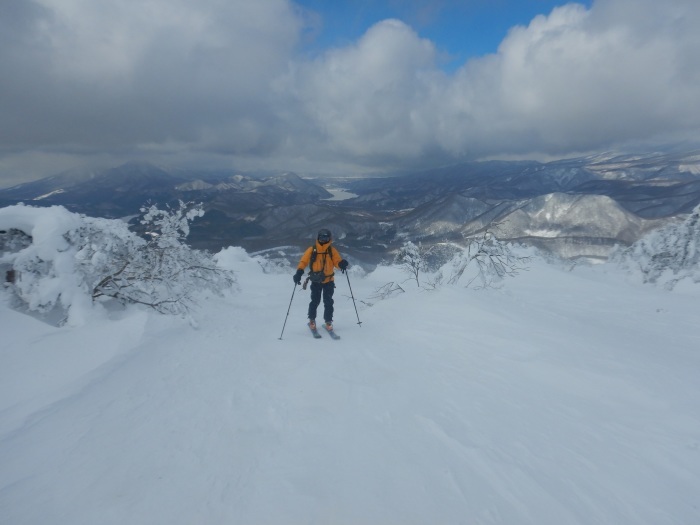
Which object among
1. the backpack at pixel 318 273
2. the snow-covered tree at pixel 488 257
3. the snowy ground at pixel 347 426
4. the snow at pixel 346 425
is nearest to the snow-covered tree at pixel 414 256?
the snow-covered tree at pixel 488 257

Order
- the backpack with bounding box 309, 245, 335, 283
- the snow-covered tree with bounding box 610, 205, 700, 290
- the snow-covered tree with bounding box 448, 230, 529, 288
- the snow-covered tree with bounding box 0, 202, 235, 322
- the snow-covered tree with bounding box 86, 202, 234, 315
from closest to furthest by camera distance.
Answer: the snow-covered tree with bounding box 0, 202, 235, 322 < the backpack with bounding box 309, 245, 335, 283 < the snow-covered tree with bounding box 86, 202, 234, 315 < the snow-covered tree with bounding box 448, 230, 529, 288 < the snow-covered tree with bounding box 610, 205, 700, 290

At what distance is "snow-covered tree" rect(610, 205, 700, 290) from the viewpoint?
24.4 m

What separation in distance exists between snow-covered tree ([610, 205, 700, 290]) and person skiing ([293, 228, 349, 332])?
78.3 ft

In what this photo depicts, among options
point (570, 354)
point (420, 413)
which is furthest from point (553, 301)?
point (420, 413)

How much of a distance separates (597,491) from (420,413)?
187 cm

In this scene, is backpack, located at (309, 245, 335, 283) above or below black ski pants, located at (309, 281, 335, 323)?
above

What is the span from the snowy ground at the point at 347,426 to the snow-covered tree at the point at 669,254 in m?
22.8

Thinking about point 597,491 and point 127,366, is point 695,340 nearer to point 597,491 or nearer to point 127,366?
point 597,491

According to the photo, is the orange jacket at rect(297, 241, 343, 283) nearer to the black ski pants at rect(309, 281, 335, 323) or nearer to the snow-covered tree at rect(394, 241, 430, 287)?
the black ski pants at rect(309, 281, 335, 323)

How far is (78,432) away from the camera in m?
3.85

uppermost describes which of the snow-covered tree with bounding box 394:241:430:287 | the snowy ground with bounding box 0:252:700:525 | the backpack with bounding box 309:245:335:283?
the backpack with bounding box 309:245:335:283

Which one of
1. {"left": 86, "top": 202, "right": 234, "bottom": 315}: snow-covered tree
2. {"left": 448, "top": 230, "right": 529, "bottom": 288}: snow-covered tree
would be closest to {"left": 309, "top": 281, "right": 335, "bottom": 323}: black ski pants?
{"left": 86, "top": 202, "right": 234, "bottom": 315}: snow-covered tree

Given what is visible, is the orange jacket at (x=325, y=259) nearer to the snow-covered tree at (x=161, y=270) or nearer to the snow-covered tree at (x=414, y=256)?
the snow-covered tree at (x=161, y=270)

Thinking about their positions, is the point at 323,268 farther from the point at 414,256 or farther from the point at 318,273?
the point at 414,256
